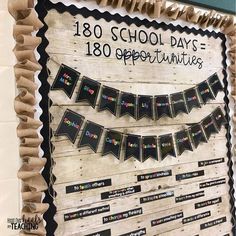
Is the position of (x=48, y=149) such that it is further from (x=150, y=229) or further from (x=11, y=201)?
(x=150, y=229)

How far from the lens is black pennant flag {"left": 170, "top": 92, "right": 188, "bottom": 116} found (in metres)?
1.58

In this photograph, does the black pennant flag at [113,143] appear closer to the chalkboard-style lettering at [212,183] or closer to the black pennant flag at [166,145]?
the black pennant flag at [166,145]

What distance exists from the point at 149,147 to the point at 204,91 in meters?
0.47

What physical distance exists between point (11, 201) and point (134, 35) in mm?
845

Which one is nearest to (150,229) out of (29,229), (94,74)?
(29,229)

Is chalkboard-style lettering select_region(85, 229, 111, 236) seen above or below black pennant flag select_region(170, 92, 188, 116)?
below

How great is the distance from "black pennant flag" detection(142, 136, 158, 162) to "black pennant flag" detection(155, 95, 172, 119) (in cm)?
11

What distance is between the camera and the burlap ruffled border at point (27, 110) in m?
1.11

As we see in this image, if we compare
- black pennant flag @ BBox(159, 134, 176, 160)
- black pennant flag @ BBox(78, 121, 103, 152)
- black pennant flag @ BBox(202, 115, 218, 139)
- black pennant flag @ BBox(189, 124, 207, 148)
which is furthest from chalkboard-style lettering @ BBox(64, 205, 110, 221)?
black pennant flag @ BBox(202, 115, 218, 139)

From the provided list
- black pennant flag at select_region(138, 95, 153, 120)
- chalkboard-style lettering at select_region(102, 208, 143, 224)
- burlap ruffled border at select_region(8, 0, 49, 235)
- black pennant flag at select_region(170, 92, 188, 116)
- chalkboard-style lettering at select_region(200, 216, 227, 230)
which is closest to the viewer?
burlap ruffled border at select_region(8, 0, 49, 235)

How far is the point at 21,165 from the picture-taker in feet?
3.75

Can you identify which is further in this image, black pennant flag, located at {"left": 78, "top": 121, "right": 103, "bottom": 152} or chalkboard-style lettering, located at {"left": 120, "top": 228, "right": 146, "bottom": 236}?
chalkboard-style lettering, located at {"left": 120, "top": 228, "right": 146, "bottom": 236}

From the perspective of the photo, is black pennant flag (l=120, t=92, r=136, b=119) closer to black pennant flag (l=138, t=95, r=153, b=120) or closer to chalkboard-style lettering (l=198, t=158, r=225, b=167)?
black pennant flag (l=138, t=95, r=153, b=120)

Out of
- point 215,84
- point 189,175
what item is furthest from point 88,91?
point 215,84
